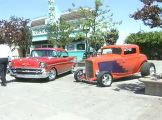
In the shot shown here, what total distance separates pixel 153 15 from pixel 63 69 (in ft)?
20.3

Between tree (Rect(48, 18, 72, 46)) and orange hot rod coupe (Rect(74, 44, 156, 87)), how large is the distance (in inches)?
455

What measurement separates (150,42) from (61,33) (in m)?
8.52

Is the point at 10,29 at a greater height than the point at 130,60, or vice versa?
the point at 10,29

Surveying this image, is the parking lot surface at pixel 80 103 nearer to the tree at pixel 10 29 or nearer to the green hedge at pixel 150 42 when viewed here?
the tree at pixel 10 29

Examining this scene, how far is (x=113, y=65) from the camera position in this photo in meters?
10.9

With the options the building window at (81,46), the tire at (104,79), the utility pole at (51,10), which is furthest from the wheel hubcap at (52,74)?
the utility pole at (51,10)

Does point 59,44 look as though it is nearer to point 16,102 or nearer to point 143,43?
point 143,43

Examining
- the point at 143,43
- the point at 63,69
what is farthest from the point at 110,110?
the point at 143,43

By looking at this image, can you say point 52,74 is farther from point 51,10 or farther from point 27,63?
point 51,10

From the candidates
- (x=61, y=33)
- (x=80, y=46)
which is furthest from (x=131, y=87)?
(x=80, y=46)

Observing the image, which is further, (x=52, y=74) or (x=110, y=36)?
(x=110, y=36)

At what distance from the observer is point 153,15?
8312 mm

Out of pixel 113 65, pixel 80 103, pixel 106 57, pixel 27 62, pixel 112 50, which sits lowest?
pixel 80 103

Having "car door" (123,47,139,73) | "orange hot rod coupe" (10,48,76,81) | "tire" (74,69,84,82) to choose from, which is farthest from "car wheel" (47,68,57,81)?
"car door" (123,47,139,73)
